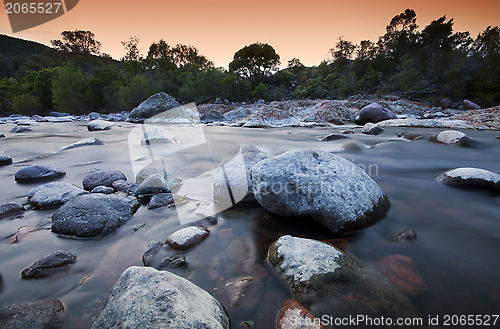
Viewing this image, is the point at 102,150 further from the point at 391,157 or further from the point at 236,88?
the point at 236,88

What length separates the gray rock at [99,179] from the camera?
2634mm

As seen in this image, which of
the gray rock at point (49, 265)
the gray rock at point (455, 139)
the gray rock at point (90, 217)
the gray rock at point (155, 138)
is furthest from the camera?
the gray rock at point (155, 138)

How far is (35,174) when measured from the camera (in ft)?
9.96

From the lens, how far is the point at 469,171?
244cm

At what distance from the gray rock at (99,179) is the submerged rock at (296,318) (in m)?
2.38

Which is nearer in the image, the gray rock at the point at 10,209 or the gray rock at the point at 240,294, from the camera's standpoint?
the gray rock at the point at 240,294

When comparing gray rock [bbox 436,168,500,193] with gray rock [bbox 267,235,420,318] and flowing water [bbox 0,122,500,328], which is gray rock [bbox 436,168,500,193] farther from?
gray rock [bbox 267,235,420,318]

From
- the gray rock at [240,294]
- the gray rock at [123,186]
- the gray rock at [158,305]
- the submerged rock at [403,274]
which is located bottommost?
the submerged rock at [403,274]

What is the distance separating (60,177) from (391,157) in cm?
488

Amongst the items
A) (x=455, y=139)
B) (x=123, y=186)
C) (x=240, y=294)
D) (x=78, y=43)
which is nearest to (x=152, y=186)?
(x=123, y=186)

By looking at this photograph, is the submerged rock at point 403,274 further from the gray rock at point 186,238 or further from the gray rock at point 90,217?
the gray rock at point 90,217

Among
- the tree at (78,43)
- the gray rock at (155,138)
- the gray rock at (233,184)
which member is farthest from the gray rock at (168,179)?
the tree at (78,43)

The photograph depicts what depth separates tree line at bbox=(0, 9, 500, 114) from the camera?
16219 mm

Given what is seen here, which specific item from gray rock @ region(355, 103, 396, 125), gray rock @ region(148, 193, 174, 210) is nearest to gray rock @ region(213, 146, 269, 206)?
gray rock @ region(148, 193, 174, 210)
